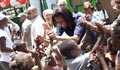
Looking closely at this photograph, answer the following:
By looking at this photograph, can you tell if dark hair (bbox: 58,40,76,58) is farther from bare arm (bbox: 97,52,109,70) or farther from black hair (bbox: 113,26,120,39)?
black hair (bbox: 113,26,120,39)

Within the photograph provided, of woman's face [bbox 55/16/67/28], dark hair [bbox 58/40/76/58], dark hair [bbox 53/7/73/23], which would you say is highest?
dark hair [bbox 53/7/73/23]

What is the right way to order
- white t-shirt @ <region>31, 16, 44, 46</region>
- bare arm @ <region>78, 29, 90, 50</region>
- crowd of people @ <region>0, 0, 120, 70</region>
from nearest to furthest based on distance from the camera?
1. crowd of people @ <region>0, 0, 120, 70</region>
2. bare arm @ <region>78, 29, 90, 50</region>
3. white t-shirt @ <region>31, 16, 44, 46</region>

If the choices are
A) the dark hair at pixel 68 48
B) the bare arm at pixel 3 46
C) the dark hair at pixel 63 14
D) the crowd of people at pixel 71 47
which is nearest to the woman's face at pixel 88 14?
the crowd of people at pixel 71 47

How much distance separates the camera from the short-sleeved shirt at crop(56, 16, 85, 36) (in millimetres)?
3201

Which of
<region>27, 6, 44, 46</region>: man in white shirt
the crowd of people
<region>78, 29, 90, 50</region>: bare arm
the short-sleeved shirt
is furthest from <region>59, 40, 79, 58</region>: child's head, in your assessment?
<region>27, 6, 44, 46</region>: man in white shirt

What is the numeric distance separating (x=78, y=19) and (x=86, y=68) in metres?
0.81

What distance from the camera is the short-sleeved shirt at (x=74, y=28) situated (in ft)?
10.5

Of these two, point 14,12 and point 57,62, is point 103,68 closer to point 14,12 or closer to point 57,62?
point 57,62

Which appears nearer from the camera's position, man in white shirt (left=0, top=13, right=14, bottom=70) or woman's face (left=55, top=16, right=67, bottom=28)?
woman's face (left=55, top=16, right=67, bottom=28)

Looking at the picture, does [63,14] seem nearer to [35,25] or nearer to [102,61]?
[102,61]

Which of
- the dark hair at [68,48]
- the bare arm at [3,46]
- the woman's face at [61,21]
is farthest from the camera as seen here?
the bare arm at [3,46]

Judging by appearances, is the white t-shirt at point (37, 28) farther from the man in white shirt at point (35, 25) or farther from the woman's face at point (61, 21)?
the woman's face at point (61, 21)

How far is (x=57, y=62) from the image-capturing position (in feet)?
A: 11.1

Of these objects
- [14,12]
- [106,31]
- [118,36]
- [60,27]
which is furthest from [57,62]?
[14,12]
